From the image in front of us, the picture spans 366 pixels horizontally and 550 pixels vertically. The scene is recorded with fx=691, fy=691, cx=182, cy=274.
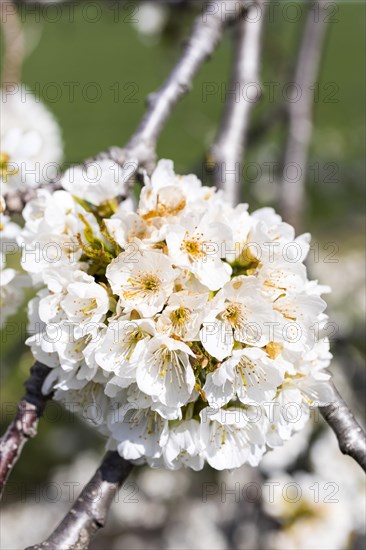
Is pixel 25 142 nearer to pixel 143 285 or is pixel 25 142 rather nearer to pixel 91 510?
pixel 143 285

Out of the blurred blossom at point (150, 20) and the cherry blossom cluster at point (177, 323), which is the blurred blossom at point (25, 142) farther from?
the blurred blossom at point (150, 20)

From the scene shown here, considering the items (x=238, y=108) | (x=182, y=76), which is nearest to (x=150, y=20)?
(x=238, y=108)

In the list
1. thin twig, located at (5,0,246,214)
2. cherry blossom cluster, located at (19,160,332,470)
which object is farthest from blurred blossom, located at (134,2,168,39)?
cherry blossom cluster, located at (19,160,332,470)

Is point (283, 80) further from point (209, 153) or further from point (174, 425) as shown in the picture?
point (174, 425)

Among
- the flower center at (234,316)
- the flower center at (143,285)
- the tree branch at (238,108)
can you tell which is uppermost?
the tree branch at (238,108)

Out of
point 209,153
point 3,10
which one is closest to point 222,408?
point 209,153

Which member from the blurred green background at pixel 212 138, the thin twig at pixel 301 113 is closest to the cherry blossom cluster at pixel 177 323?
the blurred green background at pixel 212 138

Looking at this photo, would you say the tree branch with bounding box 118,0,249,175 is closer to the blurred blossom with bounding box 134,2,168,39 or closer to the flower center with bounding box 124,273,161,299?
the flower center with bounding box 124,273,161,299
